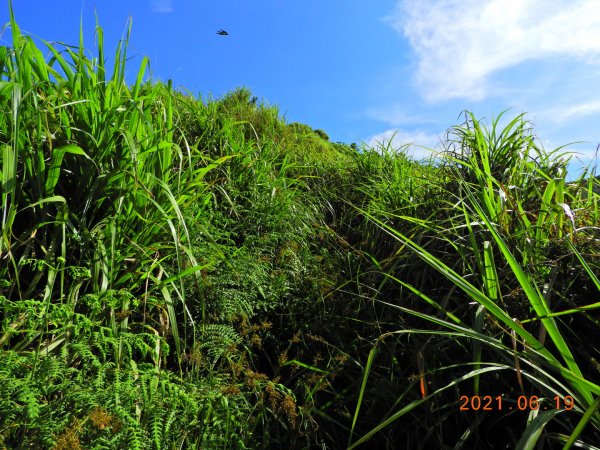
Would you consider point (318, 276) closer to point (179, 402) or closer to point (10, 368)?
point (179, 402)

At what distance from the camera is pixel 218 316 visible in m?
2.16

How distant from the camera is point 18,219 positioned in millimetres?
1840

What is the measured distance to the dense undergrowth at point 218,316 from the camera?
1374 millimetres

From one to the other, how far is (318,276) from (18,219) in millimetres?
1535

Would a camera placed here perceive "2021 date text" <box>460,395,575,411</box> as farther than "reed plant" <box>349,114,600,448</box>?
Yes

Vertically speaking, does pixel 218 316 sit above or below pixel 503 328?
below

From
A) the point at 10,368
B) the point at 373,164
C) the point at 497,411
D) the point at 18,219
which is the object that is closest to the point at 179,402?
the point at 10,368

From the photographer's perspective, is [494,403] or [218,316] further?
[218,316]

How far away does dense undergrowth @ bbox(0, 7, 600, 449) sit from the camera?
1.37 metres

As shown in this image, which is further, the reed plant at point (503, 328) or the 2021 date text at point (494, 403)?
the 2021 date text at point (494, 403)

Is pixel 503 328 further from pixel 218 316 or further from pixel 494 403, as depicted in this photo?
pixel 218 316

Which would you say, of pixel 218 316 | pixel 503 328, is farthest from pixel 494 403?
pixel 218 316

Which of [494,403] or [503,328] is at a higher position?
[503,328]

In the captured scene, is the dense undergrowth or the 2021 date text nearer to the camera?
the dense undergrowth
